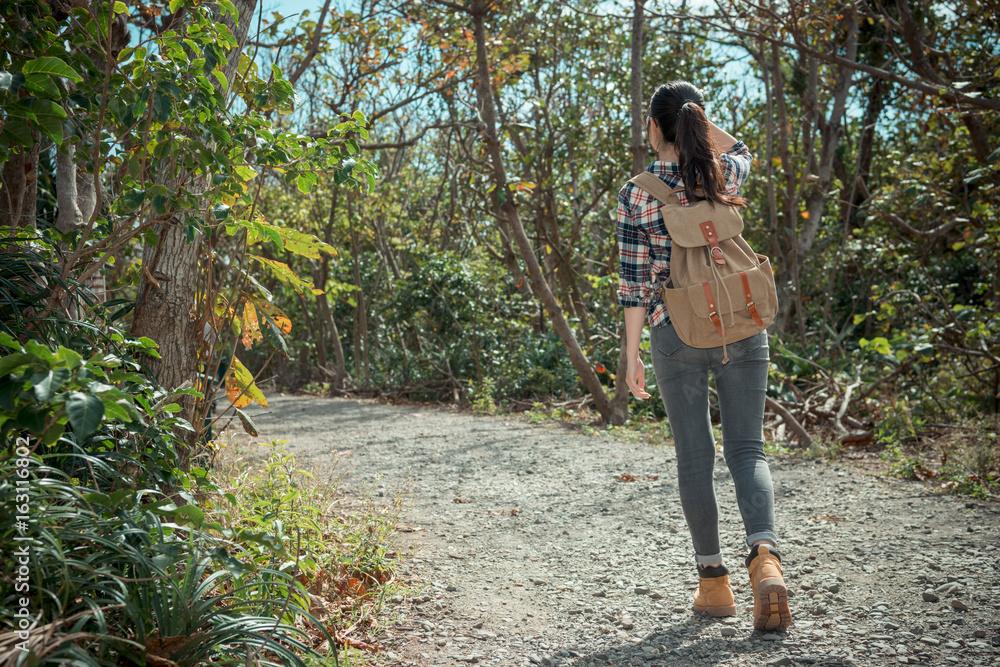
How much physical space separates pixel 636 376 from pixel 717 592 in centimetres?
83

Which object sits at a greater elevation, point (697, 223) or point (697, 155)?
point (697, 155)

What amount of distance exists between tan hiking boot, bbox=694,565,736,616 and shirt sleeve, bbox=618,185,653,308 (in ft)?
3.25

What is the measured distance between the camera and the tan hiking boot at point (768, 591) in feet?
7.57

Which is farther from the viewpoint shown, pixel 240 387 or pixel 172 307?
pixel 240 387

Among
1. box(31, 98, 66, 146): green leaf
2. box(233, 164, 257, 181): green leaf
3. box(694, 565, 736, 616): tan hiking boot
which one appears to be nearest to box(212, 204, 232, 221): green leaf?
box(233, 164, 257, 181): green leaf

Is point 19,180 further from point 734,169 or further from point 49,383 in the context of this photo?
point 734,169

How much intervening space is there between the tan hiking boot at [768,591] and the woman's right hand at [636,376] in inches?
25.7

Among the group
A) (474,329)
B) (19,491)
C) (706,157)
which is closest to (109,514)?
(19,491)

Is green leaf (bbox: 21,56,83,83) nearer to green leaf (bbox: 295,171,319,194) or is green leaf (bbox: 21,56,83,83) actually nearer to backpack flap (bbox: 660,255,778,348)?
green leaf (bbox: 295,171,319,194)

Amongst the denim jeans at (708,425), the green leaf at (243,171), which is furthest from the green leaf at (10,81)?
the denim jeans at (708,425)

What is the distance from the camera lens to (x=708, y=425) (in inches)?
98.7

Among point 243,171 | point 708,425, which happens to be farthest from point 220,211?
point 708,425

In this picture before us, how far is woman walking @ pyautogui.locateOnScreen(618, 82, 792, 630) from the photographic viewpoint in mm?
2430

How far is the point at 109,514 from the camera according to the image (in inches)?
68.9
